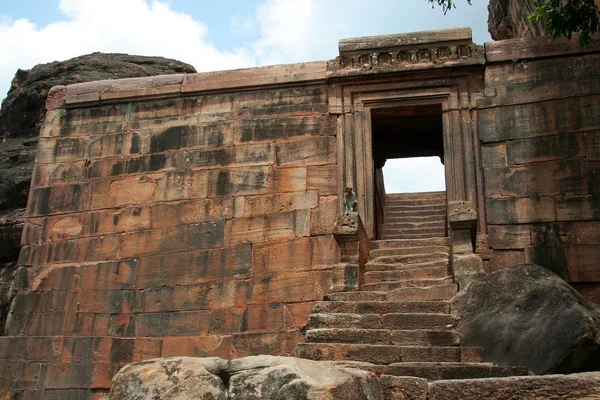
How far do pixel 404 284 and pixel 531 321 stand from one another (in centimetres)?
207

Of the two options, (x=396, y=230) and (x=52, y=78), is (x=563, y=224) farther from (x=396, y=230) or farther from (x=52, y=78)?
(x=52, y=78)

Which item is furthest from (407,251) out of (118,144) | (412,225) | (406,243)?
(118,144)

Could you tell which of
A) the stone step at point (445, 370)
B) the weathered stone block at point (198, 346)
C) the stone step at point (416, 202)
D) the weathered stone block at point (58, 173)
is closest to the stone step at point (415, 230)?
the stone step at point (416, 202)

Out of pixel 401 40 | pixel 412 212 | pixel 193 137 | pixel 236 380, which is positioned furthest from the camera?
pixel 412 212

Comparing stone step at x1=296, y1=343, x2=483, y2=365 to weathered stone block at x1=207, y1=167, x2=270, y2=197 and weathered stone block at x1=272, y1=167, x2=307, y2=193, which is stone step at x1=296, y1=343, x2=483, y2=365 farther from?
weathered stone block at x1=207, y1=167, x2=270, y2=197

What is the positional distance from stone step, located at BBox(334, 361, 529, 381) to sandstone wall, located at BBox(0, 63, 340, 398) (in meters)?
3.12

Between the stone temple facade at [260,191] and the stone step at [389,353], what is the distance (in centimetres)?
224

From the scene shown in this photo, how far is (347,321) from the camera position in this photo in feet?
22.8

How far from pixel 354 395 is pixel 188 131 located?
22.5 ft

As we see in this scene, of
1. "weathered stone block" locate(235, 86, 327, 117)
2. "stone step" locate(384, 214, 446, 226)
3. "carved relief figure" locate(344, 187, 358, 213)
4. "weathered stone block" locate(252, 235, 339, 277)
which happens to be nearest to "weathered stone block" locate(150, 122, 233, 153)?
"weathered stone block" locate(235, 86, 327, 117)

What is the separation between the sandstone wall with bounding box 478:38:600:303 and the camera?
29.0 feet

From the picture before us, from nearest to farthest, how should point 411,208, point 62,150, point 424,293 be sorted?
point 424,293 → point 62,150 → point 411,208

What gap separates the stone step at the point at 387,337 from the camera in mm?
6512

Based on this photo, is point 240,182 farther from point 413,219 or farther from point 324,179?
point 413,219
